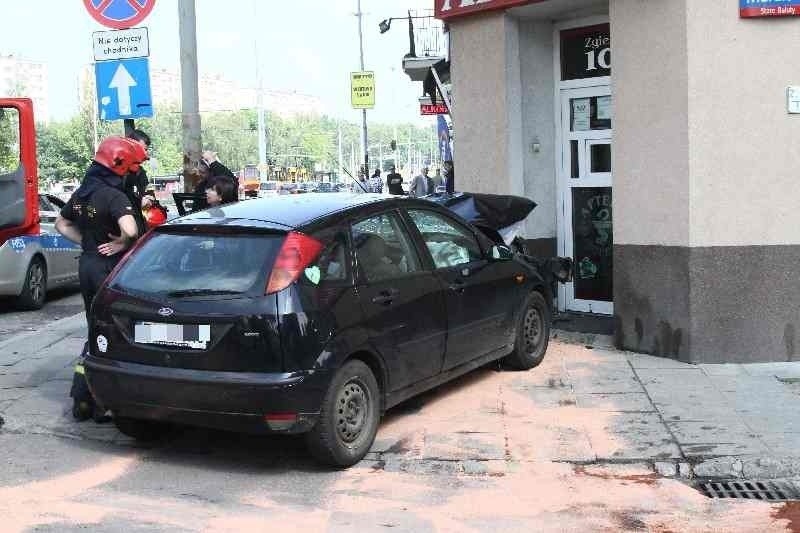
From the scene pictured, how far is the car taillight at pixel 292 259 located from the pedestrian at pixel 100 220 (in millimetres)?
1593

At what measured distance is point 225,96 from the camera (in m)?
152

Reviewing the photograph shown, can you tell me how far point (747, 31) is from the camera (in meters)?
7.68

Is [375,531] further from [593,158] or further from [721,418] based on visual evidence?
[593,158]

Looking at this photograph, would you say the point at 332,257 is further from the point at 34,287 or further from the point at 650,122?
the point at 34,287

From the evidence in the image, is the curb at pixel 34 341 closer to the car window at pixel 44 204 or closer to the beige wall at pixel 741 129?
the car window at pixel 44 204

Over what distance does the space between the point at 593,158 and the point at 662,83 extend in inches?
73.9

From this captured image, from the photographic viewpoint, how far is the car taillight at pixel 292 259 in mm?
5312

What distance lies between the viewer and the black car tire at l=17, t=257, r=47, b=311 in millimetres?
12930

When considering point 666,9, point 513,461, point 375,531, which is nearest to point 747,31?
point 666,9

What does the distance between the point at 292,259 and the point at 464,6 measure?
16.7 feet

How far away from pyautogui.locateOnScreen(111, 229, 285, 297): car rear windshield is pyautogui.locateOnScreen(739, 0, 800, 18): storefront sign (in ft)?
14.7

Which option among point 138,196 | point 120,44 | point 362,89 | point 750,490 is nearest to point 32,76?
point 362,89

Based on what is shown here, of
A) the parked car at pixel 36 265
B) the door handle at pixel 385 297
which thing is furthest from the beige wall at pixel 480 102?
the parked car at pixel 36 265

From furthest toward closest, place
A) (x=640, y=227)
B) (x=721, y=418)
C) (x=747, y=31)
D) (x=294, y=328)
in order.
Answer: (x=640, y=227)
(x=747, y=31)
(x=721, y=418)
(x=294, y=328)
